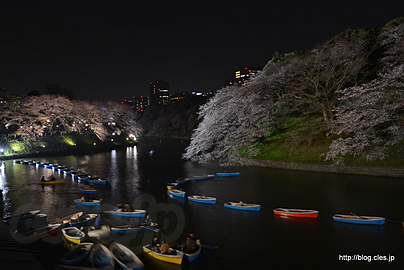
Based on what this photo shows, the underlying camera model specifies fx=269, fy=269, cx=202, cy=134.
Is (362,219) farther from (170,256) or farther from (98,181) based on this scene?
(98,181)

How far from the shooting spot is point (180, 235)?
14.0 meters

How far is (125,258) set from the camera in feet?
35.9

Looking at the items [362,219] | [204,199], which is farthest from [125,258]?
[362,219]

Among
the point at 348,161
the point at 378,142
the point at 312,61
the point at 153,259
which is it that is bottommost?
the point at 153,259

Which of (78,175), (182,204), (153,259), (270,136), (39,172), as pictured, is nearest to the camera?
(153,259)

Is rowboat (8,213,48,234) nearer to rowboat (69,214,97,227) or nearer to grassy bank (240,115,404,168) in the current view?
rowboat (69,214,97,227)

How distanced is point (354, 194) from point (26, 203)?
24.7 m

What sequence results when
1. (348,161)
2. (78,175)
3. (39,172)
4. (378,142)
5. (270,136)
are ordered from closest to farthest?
(378,142) → (348,161) → (78,175) → (39,172) → (270,136)

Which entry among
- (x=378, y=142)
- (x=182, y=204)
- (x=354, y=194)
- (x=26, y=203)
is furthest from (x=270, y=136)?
(x=26, y=203)

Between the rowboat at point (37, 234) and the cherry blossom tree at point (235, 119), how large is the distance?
2512 cm

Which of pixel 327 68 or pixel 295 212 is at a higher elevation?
pixel 327 68

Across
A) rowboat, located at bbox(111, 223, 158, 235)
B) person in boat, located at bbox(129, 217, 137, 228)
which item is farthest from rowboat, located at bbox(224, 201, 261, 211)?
person in boat, located at bbox(129, 217, 137, 228)

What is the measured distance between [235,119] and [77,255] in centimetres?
2977

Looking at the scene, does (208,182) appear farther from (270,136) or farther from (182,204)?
(270,136)
